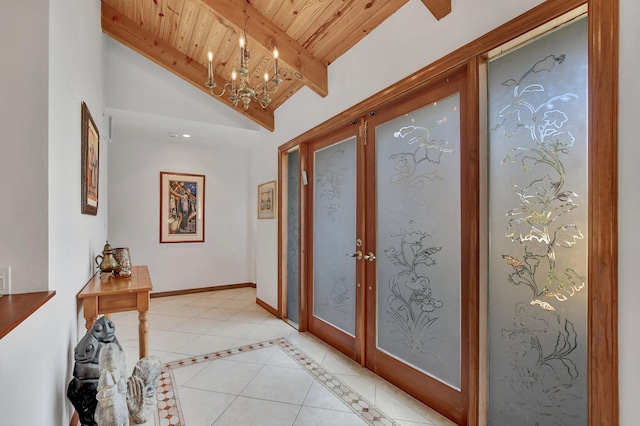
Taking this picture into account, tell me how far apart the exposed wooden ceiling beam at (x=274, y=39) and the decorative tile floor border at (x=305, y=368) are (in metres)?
2.51

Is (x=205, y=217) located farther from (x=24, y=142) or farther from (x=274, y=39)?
(x=24, y=142)

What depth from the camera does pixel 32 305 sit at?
1134 mm

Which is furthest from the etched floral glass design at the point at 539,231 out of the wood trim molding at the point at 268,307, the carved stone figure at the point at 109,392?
the wood trim molding at the point at 268,307

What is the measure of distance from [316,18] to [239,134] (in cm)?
235

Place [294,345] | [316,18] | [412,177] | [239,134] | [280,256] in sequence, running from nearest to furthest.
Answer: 1. [412,177]
2. [316,18]
3. [294,345]
4. [280,256]
5. [239,134]

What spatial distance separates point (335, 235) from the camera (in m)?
2.97

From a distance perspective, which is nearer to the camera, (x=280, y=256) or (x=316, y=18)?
(x=316, y=18)

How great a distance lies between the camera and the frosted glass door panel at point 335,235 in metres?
2.77

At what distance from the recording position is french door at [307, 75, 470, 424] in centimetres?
187

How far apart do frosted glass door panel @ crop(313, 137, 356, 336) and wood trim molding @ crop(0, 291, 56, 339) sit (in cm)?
207

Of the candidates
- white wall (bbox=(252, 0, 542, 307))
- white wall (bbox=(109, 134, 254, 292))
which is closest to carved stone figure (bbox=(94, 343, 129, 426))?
white wall (bbox=(252, 0, 542, 307))

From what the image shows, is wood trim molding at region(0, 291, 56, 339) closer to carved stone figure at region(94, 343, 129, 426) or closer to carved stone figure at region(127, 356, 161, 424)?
carved stone figure at region(94, 343, 129, 426)

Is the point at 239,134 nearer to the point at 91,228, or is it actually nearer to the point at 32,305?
the point at 91,228

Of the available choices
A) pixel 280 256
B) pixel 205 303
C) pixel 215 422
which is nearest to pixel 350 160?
pixel 280 256
